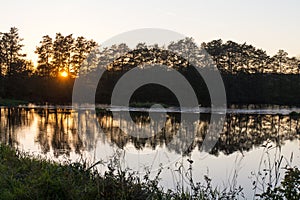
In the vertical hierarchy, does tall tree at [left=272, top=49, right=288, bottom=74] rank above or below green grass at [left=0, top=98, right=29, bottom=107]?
above

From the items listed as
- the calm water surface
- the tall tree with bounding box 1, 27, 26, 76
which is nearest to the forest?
the tall tree with bounding box 1, 27, 26, 76

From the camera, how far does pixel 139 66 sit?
5094 centimetres

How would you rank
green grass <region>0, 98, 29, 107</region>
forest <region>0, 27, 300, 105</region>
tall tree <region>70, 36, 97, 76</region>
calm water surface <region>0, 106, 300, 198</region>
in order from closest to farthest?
calm water surface <region>0, 106, 300, 198</region> → green grass <region>0, 98, 29, 107</region> → forest <region>0, 27, 300, 105</region> → tall tree <region>70, 36, 97, 76</region>

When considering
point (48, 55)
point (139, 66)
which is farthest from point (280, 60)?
point (48, 55)

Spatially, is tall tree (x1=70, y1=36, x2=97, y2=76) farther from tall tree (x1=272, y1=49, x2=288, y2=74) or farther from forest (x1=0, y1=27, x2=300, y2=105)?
tall tree (x1=272, y1=49, x2=288, y2=74)

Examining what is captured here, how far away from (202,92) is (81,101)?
43.2 feet

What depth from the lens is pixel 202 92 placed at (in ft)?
148

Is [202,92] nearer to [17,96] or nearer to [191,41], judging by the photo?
[191,41]

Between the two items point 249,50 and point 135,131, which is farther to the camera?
point 249,50

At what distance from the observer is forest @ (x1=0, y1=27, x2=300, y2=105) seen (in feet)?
150

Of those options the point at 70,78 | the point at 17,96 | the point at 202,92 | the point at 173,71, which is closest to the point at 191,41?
the point at 173,71

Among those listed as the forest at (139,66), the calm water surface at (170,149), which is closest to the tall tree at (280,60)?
the forest at (139,66)

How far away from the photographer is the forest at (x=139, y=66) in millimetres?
45656

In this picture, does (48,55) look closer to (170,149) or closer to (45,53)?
(45,53)
